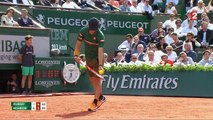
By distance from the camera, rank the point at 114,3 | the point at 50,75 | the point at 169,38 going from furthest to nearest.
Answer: the point at 114,3, the point at 169,38, the point at 50,75

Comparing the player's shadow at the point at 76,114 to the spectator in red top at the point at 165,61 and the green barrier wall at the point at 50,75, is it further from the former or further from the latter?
the spectator in red top at the point at 165,61

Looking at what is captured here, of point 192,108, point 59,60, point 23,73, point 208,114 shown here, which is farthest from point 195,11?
point 208,114

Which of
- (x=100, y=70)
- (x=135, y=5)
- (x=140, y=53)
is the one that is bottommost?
(x=140, y=53)

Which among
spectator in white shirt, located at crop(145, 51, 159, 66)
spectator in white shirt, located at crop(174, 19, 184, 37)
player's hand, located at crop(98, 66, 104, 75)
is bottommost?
spectator in white shirt, located at crop(145, 51, 159, 66)

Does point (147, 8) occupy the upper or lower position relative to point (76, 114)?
upper

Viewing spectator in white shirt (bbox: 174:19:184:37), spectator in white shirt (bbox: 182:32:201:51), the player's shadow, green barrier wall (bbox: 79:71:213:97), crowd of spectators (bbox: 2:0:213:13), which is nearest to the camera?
the player's shadow

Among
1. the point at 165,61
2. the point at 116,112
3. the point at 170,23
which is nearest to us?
the point at 116,112

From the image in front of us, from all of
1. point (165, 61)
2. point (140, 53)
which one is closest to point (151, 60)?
point (165, 61)

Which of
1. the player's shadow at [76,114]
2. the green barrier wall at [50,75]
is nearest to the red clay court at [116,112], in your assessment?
the player's shadow at [76,114]

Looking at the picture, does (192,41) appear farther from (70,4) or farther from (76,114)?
(76,114)

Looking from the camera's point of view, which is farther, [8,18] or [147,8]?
[147,8]

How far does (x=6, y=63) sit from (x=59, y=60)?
2027mm

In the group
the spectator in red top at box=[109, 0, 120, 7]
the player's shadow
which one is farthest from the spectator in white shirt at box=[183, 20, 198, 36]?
the player's shadow
